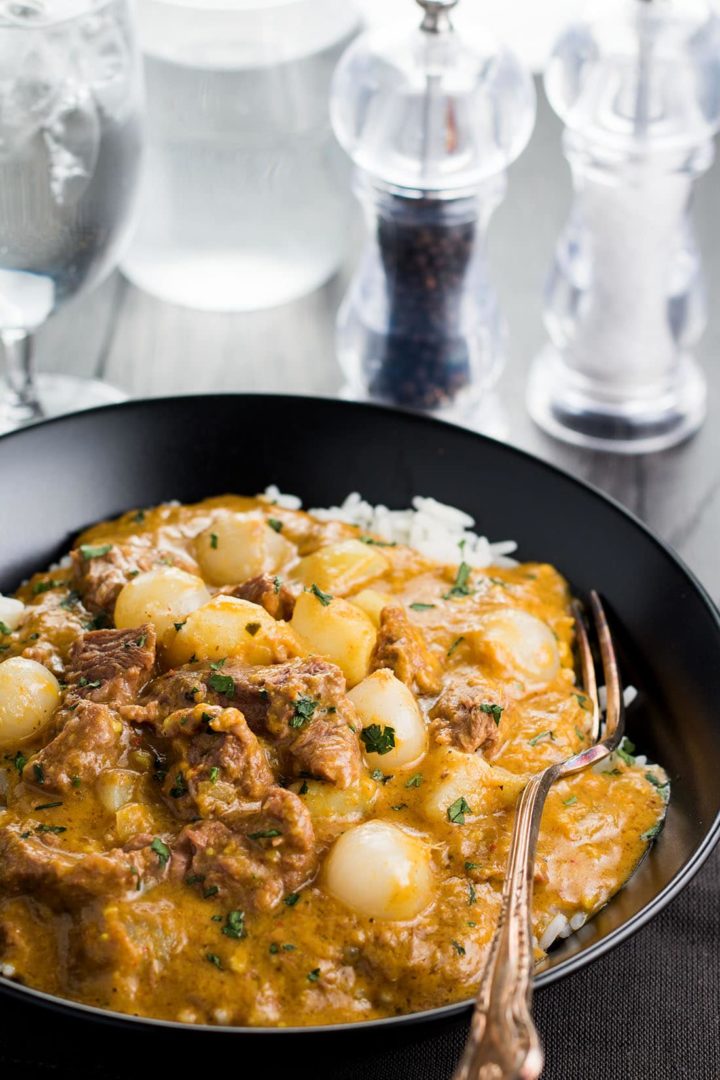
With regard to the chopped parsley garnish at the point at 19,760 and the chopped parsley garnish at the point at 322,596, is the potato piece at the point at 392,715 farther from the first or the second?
the chopped parsley garnish at the point at 19,760

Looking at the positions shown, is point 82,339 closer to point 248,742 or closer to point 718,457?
point 718,457

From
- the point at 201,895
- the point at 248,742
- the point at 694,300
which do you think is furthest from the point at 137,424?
the point at 694,300

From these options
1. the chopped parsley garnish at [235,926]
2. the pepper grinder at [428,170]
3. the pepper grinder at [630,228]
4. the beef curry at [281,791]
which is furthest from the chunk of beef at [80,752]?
the pepper grinder at [630,228]

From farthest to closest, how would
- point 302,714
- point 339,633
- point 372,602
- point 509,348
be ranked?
point 509,348 → point 372,602 → point 339,633 → point 302,714

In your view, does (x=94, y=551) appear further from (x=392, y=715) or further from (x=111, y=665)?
(x=392, y=715)

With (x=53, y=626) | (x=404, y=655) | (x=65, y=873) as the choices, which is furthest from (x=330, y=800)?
(x=53, y=626)
